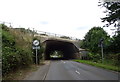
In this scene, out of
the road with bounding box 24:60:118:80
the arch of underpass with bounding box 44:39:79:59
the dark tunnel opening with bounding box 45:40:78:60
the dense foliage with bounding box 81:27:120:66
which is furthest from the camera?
the dark tunnel opening with bounding box 45:40:78:60

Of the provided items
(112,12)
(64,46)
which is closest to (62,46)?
(64,46)

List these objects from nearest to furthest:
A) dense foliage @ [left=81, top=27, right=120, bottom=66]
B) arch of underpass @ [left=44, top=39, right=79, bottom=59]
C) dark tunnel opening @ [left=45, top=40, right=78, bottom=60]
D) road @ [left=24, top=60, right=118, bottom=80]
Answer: road @ [left=24, top=60, right=118, bottom=80] → dense foliage @ [left=81, top=27, right=120, bottom=66] → arch of underpass @ [left=44, top=39, right=79, bottom=59] → dark tunnel opening @ [left=45, top=40, right=78, bottom=60]

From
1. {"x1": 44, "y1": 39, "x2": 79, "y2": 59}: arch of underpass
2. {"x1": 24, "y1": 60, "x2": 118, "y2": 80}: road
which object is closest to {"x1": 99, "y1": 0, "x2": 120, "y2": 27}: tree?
{"x1": 24, "y1": 60, "x2": 118, "y2": 80}: road

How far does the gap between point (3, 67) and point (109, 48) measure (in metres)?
36.2

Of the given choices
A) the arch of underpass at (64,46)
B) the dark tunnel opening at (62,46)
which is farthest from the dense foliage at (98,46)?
the dark tunnel opening at (62,46)

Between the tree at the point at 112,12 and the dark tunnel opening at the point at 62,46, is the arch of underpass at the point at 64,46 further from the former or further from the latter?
the tree at the point at 112,12

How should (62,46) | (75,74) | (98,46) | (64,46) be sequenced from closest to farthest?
(75,74) → (98,46) → (64,46) → (62,46)

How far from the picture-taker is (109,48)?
4225cm

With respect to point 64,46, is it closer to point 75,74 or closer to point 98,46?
point 98,46

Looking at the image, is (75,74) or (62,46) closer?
(75,74)

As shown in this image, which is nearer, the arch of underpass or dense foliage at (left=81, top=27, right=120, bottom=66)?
dense foliage at (left=81, top=27, right=120, bottom=66)

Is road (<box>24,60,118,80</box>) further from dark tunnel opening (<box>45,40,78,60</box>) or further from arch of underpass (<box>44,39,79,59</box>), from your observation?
dark tunnel opening (<box>45,40,78,60</box>)

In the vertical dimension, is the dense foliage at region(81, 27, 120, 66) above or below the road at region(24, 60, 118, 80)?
above

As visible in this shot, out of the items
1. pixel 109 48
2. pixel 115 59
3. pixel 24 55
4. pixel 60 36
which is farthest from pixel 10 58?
pixel 60 36
